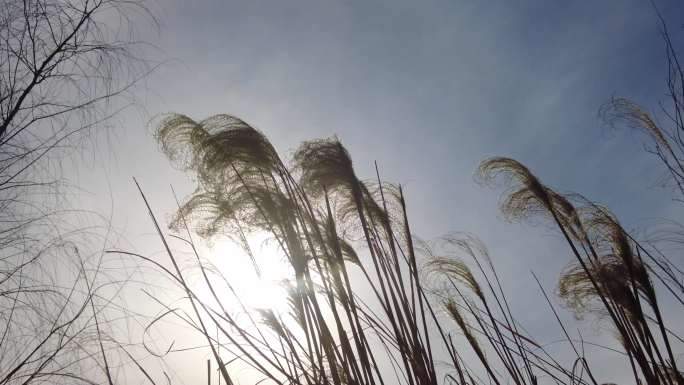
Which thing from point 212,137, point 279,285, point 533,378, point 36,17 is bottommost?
point 533,378

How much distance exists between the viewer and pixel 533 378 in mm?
2088

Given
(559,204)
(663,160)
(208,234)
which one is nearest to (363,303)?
(208,234)

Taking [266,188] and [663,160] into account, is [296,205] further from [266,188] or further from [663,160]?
[663,160]

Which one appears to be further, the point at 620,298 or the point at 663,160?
the point at 663,160

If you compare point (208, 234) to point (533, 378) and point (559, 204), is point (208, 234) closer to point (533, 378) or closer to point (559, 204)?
point (533, 378)

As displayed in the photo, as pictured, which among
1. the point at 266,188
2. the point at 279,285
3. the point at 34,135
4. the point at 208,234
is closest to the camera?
the point at 279,285

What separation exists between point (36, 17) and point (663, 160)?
139 inches

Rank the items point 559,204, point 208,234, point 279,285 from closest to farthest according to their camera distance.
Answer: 1. point 279,285
2. point 208,234
3. point 559,204

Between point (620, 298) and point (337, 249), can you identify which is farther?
point (620, 298)

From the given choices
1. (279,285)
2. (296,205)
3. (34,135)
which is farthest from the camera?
(34,135)

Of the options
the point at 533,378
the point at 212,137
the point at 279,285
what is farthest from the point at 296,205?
the point at 533,378

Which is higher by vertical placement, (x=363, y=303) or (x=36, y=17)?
(x=36, y=17)

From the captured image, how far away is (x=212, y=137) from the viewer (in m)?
1.92

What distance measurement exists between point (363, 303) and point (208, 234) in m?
0.80
